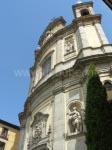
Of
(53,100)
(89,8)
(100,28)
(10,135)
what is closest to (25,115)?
(53,100)

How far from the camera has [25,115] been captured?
22.4m

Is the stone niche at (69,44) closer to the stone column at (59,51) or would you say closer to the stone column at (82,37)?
the stone column at (59,51)

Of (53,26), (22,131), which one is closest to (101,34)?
(53,26)

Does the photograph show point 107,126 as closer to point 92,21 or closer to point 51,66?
point 51,66

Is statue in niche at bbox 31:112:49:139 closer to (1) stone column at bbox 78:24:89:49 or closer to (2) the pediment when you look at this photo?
(1) stone column at bbox 78:24:89:49

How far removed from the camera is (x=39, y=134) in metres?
17.7

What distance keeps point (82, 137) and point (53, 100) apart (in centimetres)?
448

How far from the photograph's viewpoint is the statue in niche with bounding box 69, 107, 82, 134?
1537 centimetres

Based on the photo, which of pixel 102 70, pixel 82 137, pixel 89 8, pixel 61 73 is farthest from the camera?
pixel 89 8

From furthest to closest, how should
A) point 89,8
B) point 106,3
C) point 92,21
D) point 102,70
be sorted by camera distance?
point 89,8, point 92,21, point 102,70, point 106,3

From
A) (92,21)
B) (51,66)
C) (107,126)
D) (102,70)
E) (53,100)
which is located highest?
(92,21)

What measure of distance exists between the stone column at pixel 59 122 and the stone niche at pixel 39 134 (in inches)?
36.7

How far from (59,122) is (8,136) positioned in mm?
13386

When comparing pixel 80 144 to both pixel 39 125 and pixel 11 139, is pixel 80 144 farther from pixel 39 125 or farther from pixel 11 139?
pixel 11 139
